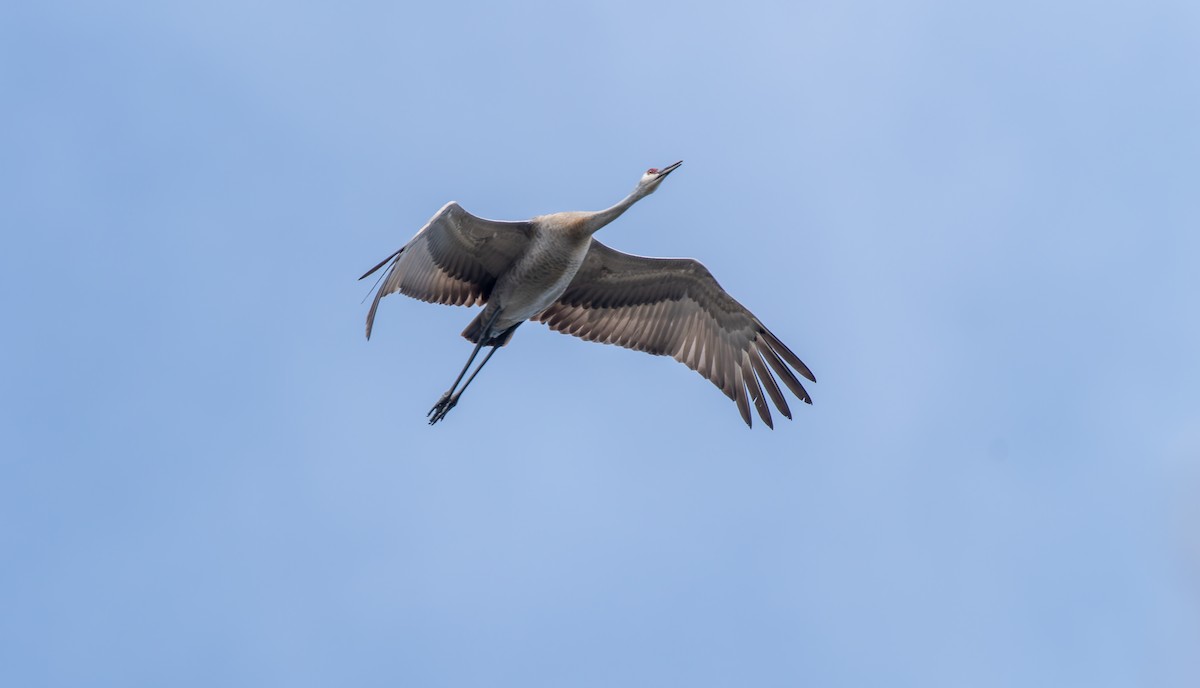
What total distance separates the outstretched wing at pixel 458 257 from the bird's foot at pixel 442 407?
155 centimetres

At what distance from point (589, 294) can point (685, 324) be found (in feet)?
4.77

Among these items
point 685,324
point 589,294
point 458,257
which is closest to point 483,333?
point 458,257

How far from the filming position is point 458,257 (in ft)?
62.2

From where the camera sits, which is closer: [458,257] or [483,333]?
[458,257]

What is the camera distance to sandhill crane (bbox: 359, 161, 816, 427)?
60.3 feet

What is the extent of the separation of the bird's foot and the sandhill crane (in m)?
0.01

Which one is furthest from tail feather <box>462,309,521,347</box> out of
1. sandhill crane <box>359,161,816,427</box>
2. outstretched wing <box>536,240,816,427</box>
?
outstretched wing <box>536,240,816,427</box>

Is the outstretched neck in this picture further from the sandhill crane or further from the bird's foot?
the bird's foot

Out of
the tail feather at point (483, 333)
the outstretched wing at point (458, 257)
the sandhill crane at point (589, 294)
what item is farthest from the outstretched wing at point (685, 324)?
the outstretched wing at point (458, 257)

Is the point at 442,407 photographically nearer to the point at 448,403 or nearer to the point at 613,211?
the point at 448,403

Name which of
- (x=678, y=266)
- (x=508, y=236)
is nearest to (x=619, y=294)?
(x=678, y=266)

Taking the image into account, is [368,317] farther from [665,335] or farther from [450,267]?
[665,335]

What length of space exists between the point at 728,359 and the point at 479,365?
3.35 meters

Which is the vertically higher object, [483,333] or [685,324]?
[685,324]
